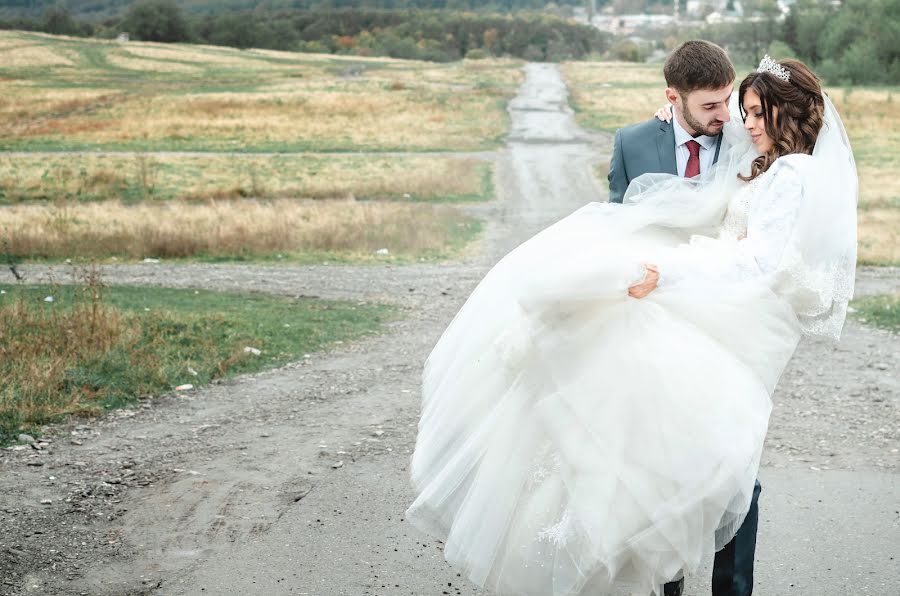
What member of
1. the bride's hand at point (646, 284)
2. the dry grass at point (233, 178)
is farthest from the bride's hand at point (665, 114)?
the dry grass at point (233, 178)

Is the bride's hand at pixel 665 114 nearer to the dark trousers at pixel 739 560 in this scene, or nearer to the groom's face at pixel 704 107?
the groom's face at pixel 704 107

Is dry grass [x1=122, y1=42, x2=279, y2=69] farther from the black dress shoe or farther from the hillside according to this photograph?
the black dress shoe

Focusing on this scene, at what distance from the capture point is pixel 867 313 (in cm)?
1163

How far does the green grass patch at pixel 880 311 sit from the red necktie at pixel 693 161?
7344 mm

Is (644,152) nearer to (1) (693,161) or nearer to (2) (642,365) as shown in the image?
(1) (693,161)

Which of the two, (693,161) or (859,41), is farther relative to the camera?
(859,41)

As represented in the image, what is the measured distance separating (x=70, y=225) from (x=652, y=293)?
→ 16.7m

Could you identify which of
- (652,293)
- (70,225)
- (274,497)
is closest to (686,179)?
(652,293)

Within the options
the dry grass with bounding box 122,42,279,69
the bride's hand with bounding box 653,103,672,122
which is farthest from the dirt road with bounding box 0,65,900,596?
the dry grass with bounding box 122,42,279,69

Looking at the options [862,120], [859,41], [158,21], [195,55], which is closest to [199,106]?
[195,55]

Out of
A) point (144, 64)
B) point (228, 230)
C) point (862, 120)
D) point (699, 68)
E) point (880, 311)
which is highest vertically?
point (699, 68)

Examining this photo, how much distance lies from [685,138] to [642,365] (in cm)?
129

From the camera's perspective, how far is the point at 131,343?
28.8 feet

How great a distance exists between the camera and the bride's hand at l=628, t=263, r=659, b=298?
3588 mm
